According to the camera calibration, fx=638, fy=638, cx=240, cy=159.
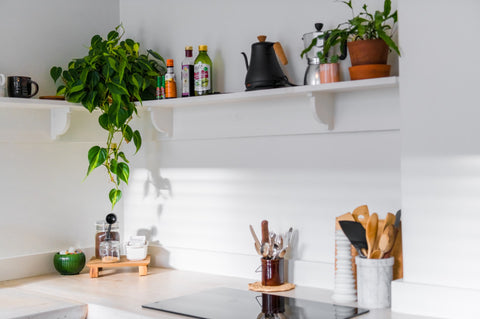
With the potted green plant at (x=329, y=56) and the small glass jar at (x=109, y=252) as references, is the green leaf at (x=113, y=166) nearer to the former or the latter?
the small glass jar at (x=109, y=252)

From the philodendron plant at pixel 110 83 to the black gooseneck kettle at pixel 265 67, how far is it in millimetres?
537

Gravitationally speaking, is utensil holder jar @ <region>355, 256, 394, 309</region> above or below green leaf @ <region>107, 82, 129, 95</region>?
below

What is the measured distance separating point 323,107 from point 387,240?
1.69 ft

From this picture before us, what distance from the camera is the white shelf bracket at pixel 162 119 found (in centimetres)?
262

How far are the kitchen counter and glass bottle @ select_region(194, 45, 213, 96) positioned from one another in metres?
0.73

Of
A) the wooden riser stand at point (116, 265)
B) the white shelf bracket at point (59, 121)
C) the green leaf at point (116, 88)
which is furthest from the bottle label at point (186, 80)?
the wooden riser stand at point (116, 265)

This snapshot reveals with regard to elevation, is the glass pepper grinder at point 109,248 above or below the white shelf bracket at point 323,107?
below

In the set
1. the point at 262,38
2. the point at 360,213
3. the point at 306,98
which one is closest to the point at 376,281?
the point at 360,213

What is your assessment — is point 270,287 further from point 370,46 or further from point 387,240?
point 370,46

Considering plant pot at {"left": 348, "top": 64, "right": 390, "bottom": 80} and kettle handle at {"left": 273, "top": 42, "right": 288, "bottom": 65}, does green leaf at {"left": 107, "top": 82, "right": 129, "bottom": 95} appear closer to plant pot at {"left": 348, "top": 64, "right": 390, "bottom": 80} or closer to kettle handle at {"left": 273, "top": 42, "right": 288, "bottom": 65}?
kettle handle at {"left": 273, "top": 42, "right": 288, "bottom": 65}

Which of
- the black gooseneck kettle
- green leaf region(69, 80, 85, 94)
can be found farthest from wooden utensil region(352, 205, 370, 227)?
green leaf region(69, 80, 85, 94)

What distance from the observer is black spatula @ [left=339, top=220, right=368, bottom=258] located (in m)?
1.96

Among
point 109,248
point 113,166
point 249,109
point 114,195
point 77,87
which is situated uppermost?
point 77,87

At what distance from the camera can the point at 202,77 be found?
245cm
